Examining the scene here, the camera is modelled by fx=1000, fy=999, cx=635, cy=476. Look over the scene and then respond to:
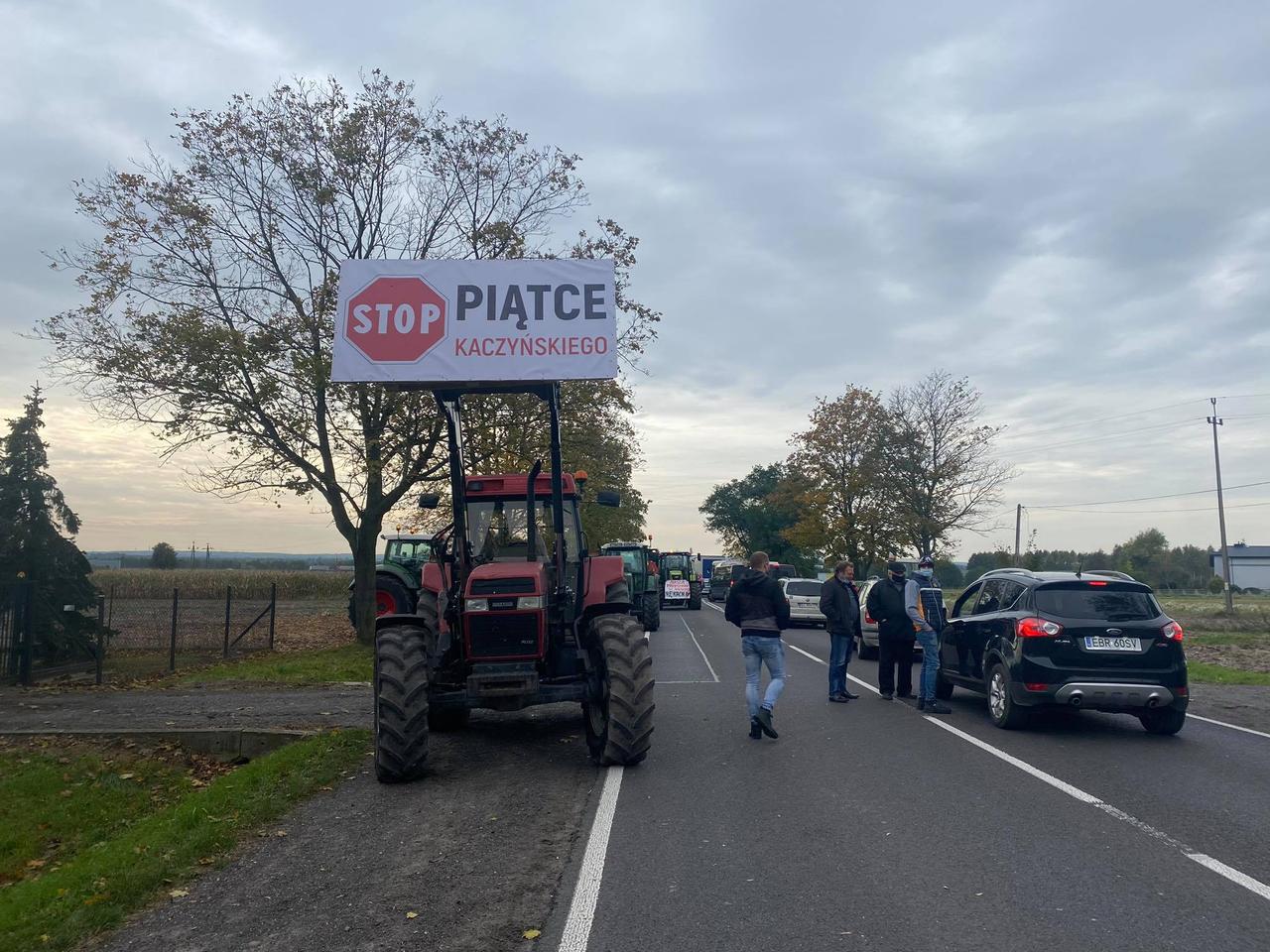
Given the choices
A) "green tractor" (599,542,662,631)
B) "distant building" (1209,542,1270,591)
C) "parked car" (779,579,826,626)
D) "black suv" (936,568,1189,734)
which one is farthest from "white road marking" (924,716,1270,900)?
"distant building" (1209,542,1270,591)

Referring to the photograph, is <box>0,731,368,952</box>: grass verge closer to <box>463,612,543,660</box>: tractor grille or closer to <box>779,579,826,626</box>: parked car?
<box>463,612,543,660</box>: tractor grille

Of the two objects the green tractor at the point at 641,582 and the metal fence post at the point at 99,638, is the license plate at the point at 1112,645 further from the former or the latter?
the green tractor at the point at 641,582

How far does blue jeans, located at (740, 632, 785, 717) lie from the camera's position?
385 inches

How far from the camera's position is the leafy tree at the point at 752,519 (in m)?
92.8

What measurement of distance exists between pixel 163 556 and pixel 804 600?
75.0 m

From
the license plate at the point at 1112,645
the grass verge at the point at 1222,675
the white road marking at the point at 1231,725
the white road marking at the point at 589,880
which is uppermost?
the license plate at the point at 1112,645

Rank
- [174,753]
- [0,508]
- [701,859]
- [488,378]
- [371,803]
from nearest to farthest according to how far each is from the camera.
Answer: [701,859] → [371,803] → [488,378] → [174,753] → [0,508]

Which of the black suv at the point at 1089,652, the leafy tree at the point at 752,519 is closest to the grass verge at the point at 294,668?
the black suv at the point at 1089,652

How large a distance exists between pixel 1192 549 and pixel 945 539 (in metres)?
89.9

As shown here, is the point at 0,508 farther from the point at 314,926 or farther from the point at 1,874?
the point at 314,926

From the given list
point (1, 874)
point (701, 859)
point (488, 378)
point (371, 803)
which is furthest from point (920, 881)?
point (1, 874)

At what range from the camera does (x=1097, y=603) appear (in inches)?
399

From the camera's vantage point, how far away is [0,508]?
740 inches

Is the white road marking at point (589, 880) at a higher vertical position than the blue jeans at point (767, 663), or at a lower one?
lower
